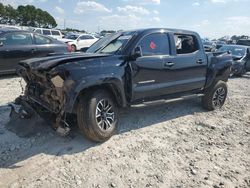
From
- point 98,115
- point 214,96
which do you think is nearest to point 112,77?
point 98,115

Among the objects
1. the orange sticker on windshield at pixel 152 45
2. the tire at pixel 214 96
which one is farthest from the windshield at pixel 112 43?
the tire at pixel 214 96

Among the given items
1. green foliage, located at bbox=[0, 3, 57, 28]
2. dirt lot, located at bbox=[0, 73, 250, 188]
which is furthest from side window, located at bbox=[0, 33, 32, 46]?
green foliage, located at bbox=[0, 3, 57, 28]

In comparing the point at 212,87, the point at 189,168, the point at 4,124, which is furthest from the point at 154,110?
the point at 4,124

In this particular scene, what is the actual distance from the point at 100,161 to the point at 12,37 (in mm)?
7028

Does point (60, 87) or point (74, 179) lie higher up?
point (60, 87)

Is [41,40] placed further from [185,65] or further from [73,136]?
[73,136]

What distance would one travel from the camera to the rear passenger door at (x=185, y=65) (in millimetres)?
5924

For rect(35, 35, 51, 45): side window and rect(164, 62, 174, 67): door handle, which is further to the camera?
rect(35, 35, 51, 45): side window

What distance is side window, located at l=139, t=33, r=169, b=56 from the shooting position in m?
5.48

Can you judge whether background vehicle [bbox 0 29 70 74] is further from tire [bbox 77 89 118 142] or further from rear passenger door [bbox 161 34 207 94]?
tire [bbox 77 89 118 142]

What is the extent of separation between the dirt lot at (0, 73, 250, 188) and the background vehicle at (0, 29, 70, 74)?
368 centimetres

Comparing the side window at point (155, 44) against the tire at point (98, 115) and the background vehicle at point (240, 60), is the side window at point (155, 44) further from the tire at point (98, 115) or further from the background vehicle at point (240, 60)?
the background vehicle at point (240, 60)

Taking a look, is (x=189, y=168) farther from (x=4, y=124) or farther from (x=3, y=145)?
(x=4, y=124)

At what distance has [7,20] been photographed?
185 feet
